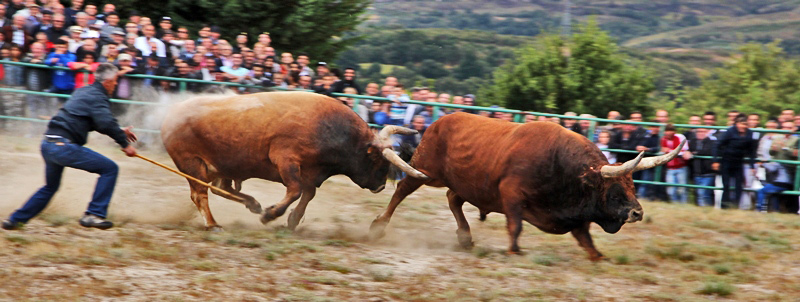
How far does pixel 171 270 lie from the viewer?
6172mm

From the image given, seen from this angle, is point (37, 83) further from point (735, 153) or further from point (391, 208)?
point (735, 153)

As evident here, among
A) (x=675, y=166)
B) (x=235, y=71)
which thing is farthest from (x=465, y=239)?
(x=235, y=71)

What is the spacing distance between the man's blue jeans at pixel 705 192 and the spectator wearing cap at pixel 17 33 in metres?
8.82

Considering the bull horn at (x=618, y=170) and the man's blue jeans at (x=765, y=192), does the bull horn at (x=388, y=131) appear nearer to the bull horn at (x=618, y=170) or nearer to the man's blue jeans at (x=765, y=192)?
the bull horn at (x=618, y=170)

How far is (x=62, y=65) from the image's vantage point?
11492mm

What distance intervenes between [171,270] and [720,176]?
23.7 feet

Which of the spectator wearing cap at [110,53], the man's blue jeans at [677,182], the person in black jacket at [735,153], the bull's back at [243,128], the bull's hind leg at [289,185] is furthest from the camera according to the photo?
the spectator wearing cap at [110,53]

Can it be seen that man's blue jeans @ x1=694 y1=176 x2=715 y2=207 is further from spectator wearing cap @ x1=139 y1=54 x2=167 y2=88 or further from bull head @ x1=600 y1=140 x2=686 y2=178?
spectator wearing cap @ x1=139 y1=54 x2=167 y2=88

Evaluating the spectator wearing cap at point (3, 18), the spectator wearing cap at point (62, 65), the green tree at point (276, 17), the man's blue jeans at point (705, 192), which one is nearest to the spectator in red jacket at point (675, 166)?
the man's blue jeans at point (705, 192)

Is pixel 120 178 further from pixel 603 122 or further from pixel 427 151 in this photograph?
pixel 603 122

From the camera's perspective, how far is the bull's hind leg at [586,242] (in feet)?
24.5

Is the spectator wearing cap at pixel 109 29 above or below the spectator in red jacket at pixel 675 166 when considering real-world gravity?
above

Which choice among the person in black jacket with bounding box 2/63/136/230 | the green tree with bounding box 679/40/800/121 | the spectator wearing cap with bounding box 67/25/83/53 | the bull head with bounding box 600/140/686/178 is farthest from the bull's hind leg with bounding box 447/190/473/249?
the green tree with bounding box 679/40/800/121

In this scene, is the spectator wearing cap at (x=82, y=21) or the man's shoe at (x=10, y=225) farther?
the spectator wearing cap at (x=82, y=21)
